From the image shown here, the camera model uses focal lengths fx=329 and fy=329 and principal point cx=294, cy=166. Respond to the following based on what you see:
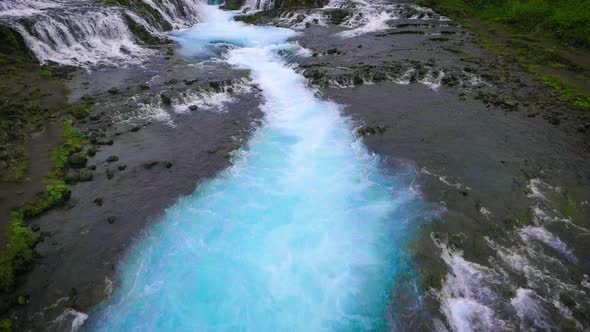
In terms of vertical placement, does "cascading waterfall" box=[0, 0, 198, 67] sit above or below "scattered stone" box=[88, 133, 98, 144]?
above

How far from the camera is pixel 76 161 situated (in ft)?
47.5

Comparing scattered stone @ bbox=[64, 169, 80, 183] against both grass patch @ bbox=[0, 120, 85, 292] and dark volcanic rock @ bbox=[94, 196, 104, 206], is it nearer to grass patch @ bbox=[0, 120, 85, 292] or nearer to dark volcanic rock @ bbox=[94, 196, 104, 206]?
grass patch @ bbox=[0, 120, 85, 292]

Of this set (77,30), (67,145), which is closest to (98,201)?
(67,145)

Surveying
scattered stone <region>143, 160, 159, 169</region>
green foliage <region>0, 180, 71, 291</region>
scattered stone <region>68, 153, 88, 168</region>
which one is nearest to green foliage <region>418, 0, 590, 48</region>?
scattered stone <region>143, 160, 159, 169</region>

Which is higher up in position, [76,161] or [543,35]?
[543,35]

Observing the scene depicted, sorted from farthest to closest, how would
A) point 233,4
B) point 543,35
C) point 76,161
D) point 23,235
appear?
point 233,4 → point 543,35 → point 76,161 → point 23,235

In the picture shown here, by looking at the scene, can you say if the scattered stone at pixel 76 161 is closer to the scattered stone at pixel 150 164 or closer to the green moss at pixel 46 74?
the scattered stone at pixel 150 164

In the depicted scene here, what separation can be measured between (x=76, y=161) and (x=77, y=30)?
17364mm

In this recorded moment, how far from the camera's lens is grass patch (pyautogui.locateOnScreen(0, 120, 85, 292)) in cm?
983

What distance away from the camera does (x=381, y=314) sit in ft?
30.7

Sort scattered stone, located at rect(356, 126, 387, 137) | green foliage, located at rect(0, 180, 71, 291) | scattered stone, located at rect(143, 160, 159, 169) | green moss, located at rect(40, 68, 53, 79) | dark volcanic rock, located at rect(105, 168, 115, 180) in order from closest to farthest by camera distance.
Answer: green foliage, located at rect(0, 180, 71, 291)
dark volcanic rock, located at rect(105, 168, 115, 180)
scattered stone, located at rect(143, 160, 159, 169)
scattered stone, located at rect(356, 126, 387, 137)
green moss, located at rect(40, 68, 53, 79)

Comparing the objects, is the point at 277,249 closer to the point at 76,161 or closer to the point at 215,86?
the point at 76,161

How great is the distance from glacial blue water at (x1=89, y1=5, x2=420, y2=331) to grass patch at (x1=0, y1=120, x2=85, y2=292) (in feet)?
9.51

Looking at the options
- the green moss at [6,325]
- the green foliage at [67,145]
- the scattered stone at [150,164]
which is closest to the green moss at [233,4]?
the green foliage at [67,145]
